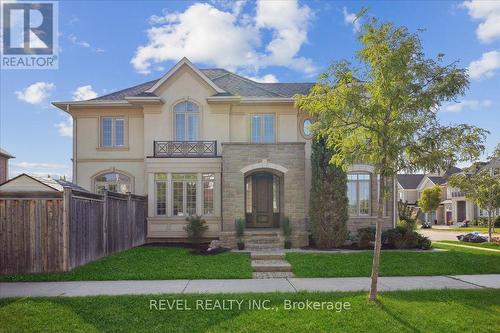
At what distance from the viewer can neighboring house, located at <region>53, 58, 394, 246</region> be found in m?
14.6

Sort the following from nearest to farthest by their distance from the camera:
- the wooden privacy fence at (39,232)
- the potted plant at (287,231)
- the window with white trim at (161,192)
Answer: the wooden privacy fence at (39,232) → the potted plant at (287,231) → the window with white trim at (161,192)

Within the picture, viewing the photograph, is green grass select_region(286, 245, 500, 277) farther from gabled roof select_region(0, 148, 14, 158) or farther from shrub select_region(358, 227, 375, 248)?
gabled roof select_region(0, 148, 14, 158)

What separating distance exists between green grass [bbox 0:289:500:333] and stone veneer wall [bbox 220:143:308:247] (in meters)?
7.07

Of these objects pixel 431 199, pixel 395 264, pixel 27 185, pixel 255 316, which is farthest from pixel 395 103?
pixel 431 199

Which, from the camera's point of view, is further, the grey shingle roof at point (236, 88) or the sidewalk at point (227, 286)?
the grey shingle roof at point (236, 88)

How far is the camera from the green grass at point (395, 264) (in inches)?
377

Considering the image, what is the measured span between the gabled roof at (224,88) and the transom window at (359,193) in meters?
4.79

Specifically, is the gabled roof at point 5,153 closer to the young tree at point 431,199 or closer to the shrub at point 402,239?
the shrub at point 402,239

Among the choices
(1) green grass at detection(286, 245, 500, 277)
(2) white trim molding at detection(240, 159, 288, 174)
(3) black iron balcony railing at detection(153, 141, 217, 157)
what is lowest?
(1) green grass at detection(286, 245, 500, 277)

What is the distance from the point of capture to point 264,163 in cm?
1455

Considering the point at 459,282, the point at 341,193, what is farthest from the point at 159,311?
the point at 341,193

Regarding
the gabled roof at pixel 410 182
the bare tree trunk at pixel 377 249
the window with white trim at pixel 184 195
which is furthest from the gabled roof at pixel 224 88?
the gabled roof at pixel 410 182

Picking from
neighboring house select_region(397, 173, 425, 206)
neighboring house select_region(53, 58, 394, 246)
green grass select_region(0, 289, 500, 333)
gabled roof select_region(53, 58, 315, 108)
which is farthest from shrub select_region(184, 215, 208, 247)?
neighboring house select_region(397, 173, 425, 206)

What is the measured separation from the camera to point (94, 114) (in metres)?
16.9
